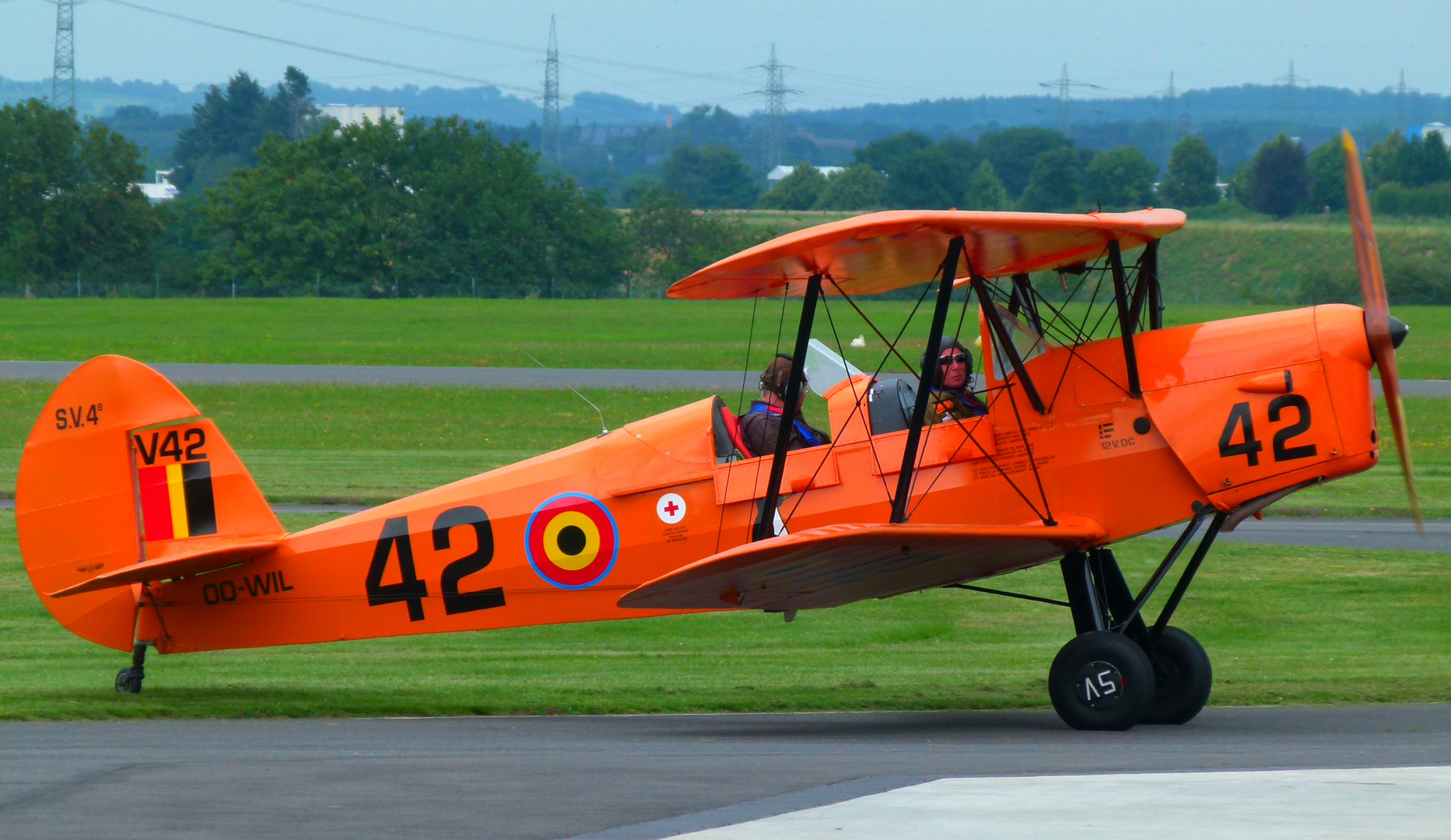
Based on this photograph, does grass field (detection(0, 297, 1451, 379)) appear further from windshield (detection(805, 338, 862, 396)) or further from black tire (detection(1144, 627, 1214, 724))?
black tire (detection(1144, 627, 1214, 724))

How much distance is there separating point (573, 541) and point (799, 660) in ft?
10.4

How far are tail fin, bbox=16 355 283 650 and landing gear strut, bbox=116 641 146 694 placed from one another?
97 mm

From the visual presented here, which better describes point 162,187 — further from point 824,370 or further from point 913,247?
point 913,247

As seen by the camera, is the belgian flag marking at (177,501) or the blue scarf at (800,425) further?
the belgian flag marking at (177,501)

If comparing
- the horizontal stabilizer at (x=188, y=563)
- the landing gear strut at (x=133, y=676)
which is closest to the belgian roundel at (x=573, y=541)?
the horizontal stabilizer at (x=188, y=563)

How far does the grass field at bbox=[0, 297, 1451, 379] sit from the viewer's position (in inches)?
1558

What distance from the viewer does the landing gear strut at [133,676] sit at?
9742 millimetres

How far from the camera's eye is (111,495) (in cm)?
963

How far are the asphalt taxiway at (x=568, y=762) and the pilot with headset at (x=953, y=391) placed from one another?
180cm

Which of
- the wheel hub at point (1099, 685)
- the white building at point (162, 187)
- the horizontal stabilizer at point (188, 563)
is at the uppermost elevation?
the white building at point (162, 187)

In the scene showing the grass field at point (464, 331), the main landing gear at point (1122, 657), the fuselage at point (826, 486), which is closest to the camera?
the fuselage at point (826, 486)

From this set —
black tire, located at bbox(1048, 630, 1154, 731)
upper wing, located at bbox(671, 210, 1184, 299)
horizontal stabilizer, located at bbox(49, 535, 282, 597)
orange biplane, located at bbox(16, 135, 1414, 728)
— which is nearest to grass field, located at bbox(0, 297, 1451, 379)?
upper wing, located at bbox(671, 210, 1184, 299)

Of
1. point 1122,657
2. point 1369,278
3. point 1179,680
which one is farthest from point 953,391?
point 1369,278

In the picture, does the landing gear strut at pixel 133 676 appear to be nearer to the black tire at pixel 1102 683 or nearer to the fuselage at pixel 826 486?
the fuselage at pixel 826 486
